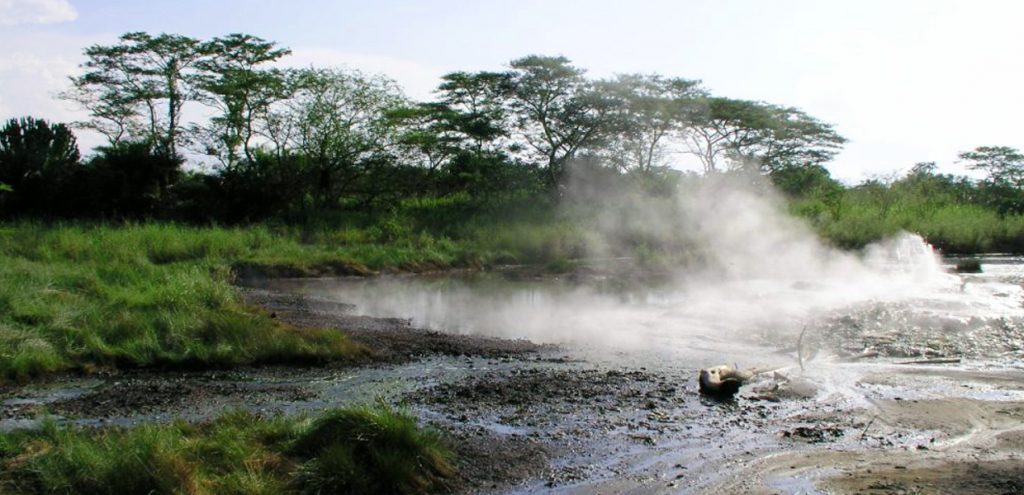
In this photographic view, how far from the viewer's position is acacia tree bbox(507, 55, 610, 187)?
35.2 meters

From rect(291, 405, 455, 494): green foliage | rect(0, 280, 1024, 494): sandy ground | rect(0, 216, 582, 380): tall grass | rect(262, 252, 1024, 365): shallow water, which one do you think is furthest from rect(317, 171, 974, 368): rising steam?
rect(291, 405, 455, 494): green foliage

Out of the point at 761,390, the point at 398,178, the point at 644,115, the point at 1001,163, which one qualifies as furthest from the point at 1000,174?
the point at 761,390

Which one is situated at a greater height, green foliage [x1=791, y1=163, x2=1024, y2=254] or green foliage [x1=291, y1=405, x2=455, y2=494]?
green foliage [x1=791, y1=163, x2=1024, y2=254]

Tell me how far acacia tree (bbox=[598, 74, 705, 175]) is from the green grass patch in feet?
103

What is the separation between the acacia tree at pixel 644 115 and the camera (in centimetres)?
3653

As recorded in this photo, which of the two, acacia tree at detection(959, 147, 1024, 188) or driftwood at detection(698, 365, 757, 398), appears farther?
acacia tree at detection(959, 147, 1024, 188)

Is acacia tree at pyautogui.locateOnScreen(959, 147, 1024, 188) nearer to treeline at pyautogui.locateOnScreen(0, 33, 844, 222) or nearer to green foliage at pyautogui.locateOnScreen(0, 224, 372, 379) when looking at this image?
treeline at pyautogui.locateOnScreen(0, 33, 844, 222)

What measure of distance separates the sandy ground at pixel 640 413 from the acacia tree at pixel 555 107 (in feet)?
84.1

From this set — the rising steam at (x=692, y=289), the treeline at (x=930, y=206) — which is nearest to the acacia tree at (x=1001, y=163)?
the treeline at (x=930, y=206)

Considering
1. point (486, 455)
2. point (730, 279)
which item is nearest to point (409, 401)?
point (486, 455)

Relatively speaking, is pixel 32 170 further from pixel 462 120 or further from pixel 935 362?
pixel 935 362

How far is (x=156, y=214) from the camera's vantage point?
29141 millimetres

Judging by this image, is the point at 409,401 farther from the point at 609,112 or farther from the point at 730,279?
the point at 609,112

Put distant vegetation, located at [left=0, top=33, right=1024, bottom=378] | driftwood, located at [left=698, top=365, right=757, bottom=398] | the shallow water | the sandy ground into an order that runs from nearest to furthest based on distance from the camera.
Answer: the sandy ground < driftwood, located at [left=698, top=365, right=757, bottom=398] < the shallow water < distant vegetation, located at [left=0, top=33, right=1024, bottom=378]
